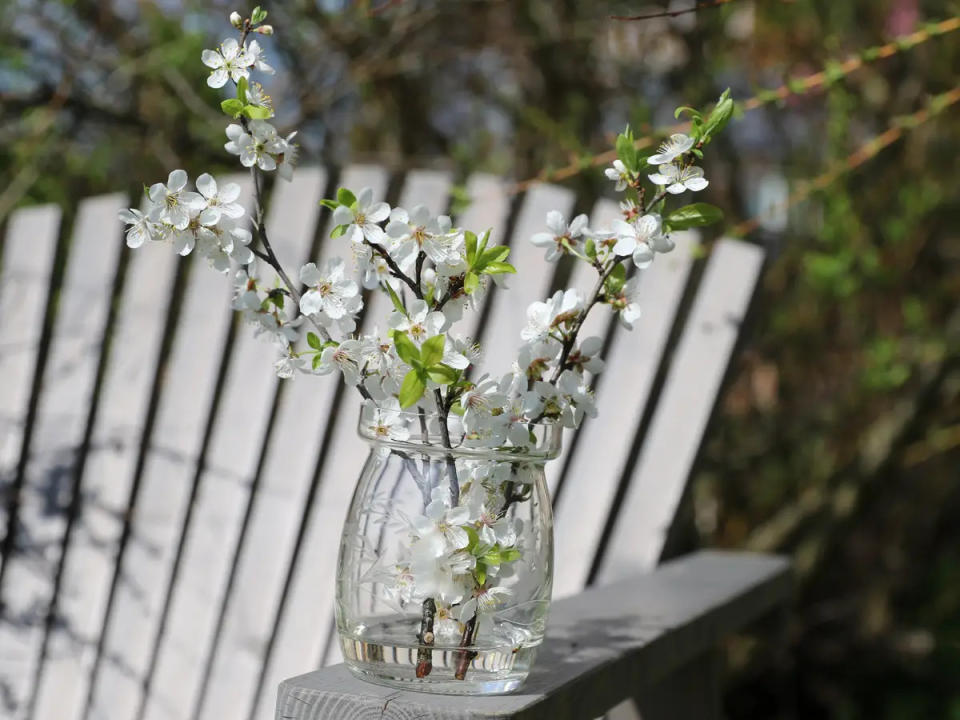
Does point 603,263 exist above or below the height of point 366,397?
above

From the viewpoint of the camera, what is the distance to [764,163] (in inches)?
105

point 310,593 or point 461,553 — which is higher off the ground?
point 461,553

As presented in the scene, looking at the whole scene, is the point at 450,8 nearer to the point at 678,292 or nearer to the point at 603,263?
the point at 678,292

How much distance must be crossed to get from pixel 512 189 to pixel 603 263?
2.02ft

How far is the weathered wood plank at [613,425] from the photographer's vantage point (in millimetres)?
1336

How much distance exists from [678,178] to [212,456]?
97cm

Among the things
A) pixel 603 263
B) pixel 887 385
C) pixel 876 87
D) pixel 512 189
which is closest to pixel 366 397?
pixel 603 263

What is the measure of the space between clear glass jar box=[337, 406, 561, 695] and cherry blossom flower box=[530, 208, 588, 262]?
0.41ft

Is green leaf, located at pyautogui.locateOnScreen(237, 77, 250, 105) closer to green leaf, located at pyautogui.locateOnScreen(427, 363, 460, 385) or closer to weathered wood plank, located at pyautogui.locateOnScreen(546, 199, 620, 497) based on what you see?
green leaf, located at pyautogui.locateOnScreen(427, 363, 460, 385)

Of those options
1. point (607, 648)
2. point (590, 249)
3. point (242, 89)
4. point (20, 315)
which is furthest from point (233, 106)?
point (20, 315)

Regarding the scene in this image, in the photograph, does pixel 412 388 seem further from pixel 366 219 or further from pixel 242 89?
pixel 242 89

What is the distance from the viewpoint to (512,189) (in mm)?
1377

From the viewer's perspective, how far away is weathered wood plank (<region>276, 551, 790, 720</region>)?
2.29 ft

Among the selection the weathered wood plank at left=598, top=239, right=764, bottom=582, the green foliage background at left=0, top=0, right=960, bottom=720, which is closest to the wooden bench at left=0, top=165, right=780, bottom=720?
the weathered wood plank at left=598, top=239, right=764, bottom=582
